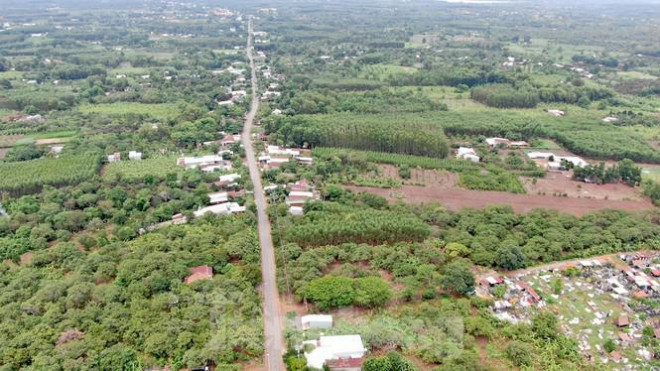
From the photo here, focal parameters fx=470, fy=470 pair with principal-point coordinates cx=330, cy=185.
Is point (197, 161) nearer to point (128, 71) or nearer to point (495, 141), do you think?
point (495, 141)

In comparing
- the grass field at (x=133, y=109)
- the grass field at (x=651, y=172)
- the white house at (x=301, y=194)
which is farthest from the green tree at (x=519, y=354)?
the grass field at (x=133, y=109)

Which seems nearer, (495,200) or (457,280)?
(457,280)

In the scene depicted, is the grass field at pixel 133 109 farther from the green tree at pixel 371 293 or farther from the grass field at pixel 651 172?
the grass field at pixel 651 172

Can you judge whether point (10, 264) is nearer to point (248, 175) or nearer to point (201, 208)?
point (201, 208)

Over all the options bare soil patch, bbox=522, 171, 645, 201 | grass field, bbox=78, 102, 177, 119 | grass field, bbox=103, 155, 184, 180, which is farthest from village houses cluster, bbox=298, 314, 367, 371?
grass field, bbox=78, 102, 177, 119

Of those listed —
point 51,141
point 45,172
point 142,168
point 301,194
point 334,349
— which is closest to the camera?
point 334,349

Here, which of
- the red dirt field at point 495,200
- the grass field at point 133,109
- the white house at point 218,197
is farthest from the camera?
the grass field at point 133,109

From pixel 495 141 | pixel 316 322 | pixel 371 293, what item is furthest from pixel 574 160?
pixel 316 322
